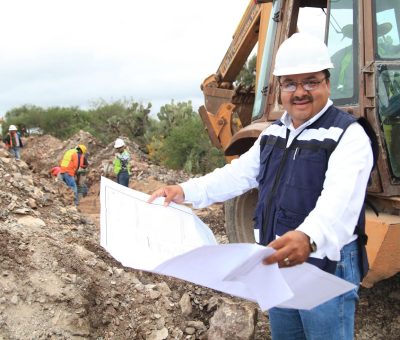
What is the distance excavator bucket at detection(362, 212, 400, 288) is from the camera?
3100mm

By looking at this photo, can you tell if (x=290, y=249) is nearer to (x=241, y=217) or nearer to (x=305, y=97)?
(x=305, y=97)

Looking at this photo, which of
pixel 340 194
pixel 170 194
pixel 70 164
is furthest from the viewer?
pixel 70 164

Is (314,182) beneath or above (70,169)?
above

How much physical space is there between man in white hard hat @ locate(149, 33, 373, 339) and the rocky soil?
1758 mm

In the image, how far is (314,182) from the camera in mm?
2021

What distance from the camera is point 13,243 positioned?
4.44 m

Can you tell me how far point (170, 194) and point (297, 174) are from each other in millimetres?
632

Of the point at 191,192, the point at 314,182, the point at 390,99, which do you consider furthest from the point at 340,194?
the point at 390,99

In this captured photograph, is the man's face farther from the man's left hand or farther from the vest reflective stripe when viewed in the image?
the man's left hand

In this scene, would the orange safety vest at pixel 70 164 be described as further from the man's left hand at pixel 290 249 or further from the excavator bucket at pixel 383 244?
the man's left hand at pixel 290 249

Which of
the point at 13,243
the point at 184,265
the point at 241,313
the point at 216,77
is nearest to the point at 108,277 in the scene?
the point at 13,243

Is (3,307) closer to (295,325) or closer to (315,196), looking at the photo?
(295,325)

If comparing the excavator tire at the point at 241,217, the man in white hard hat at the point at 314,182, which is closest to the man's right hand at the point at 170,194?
the man in white hard hat at the point at 314,182

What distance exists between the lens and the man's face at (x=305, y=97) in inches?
81.3
